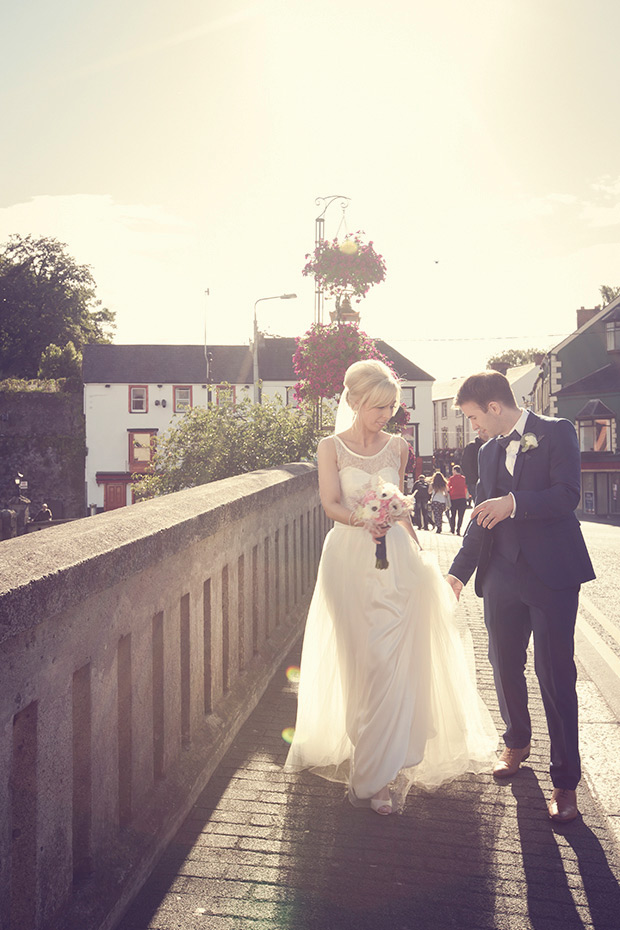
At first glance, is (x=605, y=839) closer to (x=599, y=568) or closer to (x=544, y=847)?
(x=544, y=847)

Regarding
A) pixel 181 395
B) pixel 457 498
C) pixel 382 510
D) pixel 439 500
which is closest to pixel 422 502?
pixel 439 500

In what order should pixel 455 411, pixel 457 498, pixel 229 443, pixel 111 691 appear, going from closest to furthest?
pixel 111 691 → pixel 229 443 → pixel 457 498 → pixel 455 411

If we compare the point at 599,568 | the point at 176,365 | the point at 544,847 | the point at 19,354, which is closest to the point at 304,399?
the point at 599,568

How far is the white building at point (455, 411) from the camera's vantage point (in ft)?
290

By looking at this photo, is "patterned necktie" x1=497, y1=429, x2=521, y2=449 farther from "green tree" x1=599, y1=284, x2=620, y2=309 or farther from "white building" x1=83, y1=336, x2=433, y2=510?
"green tree" x1=599, y1=284, x2=620, y2=309

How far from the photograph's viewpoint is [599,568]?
14062 millimetres

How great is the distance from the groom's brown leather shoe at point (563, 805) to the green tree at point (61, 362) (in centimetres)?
5942

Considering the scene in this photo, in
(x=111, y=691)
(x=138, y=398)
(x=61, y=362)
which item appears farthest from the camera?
(x=61, y=362)

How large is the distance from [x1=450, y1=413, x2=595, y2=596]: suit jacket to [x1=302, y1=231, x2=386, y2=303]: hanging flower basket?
395 inches

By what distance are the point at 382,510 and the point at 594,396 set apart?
159 feet

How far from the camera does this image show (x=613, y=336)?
50.0 meters

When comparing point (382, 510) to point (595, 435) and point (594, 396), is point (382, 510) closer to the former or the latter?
point (595, 435)

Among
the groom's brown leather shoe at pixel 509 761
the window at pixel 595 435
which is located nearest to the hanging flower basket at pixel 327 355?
the groom's brown leather shoe at pixel 509 761

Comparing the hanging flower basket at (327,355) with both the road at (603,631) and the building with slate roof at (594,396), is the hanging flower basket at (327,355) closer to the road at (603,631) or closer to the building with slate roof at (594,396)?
the road at (603,631)
